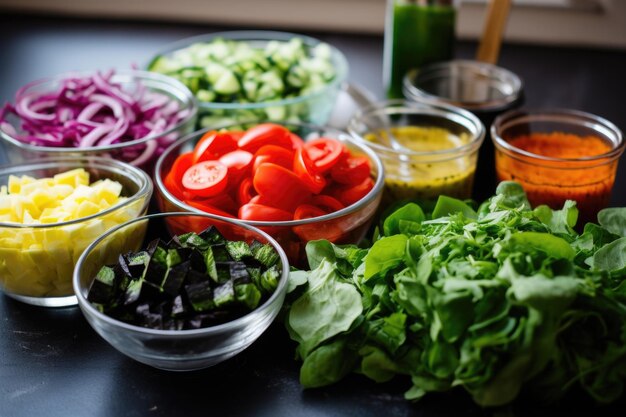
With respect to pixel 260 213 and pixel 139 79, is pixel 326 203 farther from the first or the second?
pixel 139 79

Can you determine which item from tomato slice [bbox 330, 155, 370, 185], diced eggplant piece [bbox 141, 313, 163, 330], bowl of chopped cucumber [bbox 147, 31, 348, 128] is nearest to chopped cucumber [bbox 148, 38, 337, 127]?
bowl of chopped cucumber [bbox 147, 31, 348, 128]

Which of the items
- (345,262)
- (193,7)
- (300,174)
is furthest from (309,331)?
(193,7)

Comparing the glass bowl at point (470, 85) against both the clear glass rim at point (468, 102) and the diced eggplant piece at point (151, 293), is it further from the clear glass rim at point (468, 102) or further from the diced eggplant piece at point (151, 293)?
the diced eggplant piece at point (151, 293)

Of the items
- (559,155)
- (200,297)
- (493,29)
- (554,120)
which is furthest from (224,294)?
(493,29)

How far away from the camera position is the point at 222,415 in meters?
1.04

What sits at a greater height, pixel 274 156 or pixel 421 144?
pixel 274 156

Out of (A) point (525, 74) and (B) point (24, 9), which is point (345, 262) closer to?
(A) point (525, 74)

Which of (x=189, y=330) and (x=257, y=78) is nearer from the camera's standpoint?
(x=189, y=330)

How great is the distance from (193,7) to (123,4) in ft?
0.86

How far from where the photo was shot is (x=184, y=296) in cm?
105

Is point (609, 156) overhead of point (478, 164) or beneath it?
overhead

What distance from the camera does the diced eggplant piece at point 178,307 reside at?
102 cm

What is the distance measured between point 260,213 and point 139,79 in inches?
29.1

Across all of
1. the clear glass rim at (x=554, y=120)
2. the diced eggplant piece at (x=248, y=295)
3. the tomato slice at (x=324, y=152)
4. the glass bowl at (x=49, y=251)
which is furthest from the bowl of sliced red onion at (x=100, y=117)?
the clear glass rim at (x=554, y=120)
